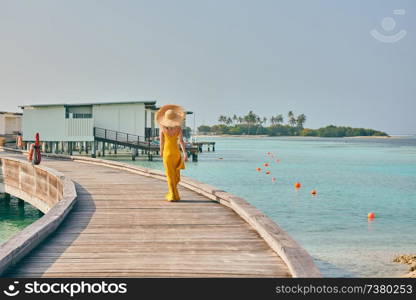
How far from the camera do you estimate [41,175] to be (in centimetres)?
1823

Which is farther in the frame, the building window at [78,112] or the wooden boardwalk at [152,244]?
the building window at [78,112]

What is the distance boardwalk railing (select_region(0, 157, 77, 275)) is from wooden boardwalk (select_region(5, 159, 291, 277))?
140 mm

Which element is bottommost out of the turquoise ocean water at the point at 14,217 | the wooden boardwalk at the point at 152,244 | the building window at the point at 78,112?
the turquoise ocean water at the point at 14,217

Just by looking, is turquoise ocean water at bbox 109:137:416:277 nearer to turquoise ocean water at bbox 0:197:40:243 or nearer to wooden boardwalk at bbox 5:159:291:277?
wooden boardwalk at bbox 5:159:291:277

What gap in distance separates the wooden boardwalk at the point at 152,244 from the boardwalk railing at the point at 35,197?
0.14 m

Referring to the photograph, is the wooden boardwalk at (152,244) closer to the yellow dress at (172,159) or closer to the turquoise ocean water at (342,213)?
the yellow dress at (172,159)

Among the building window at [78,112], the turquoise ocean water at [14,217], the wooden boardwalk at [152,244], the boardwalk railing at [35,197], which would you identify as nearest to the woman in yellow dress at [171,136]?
the wooden boardwalk at [152,244]

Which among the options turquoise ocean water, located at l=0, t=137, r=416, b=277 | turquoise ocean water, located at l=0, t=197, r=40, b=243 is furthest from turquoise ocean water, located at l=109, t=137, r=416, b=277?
turquoise ocean water, located at l=0, t=197, r=40, b=243

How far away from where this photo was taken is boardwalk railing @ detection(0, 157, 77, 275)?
658 centimetres

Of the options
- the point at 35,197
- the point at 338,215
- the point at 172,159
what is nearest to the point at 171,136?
the point at 172,159

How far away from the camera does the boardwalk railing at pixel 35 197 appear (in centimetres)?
658

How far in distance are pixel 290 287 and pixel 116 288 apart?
5.98ft

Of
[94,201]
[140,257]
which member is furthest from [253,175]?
[140,257]

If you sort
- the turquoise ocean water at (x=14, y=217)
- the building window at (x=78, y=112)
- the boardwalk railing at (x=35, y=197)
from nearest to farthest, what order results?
the boardwalk railing at (x=35, y=197) < the turquoise ocean water at (x=14, y=217) < the building window at (x=78, y=112)
